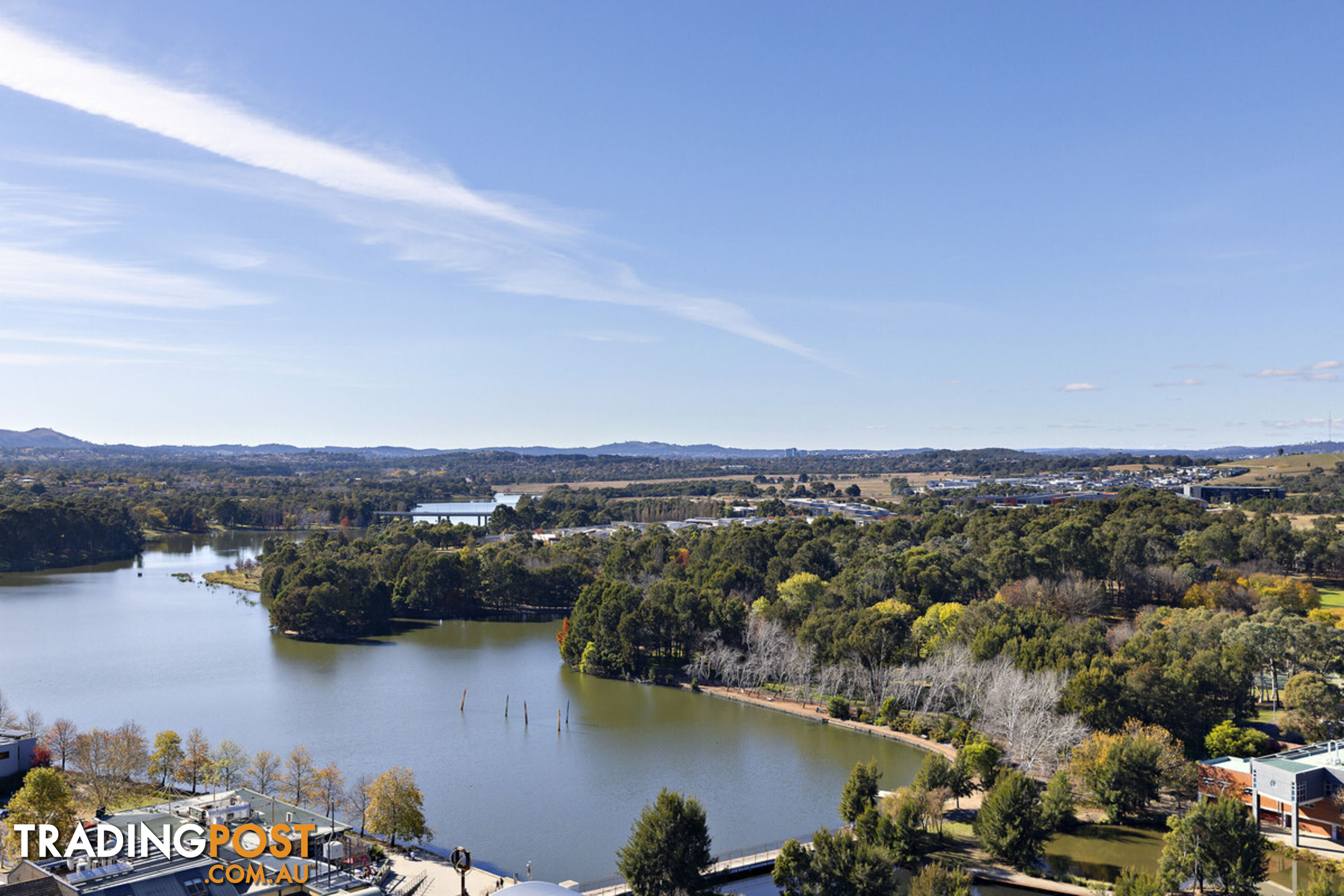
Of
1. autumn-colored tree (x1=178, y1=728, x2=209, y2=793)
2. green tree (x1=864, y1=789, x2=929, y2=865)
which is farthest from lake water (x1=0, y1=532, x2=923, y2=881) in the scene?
autumn-colored tree (x1=178, y1=728, x2=209, y2=793)

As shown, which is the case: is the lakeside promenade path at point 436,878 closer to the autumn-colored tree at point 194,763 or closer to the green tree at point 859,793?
the autumn-colored tree at point 194,763

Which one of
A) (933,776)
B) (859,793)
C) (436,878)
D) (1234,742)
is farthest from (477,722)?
(1234,742)

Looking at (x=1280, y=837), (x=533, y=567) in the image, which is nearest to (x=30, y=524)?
(x=533, y=567)

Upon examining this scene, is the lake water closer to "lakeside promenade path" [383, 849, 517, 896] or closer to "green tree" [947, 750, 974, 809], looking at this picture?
"lakeside promenade path" [383, 849, 517, 896]

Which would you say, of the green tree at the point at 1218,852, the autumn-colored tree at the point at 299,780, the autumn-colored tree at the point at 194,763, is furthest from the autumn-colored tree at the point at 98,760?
the green tree at the point at 1218,852

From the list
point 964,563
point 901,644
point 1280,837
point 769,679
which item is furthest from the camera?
point 964,563

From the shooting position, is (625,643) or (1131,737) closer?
(1131,737)

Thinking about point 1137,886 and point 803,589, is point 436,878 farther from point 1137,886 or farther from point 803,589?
point 803,589

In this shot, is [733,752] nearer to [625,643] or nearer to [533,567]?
[625,643]
